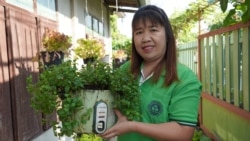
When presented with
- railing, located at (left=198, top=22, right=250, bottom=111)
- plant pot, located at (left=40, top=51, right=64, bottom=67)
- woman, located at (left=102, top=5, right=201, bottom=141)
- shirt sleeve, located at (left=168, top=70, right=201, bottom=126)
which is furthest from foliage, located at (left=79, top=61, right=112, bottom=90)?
railing, located at (left=198, top=22, right=250, bottom=111)

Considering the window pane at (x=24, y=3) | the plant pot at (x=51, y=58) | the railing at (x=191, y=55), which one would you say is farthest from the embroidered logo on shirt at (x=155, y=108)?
the railing at (x=191, y=55)

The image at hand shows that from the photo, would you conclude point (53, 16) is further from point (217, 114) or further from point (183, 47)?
point (183, 47)

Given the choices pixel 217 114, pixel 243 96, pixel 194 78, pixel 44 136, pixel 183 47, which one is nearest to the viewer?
pixel 194 78

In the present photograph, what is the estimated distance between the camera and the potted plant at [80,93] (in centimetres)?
100

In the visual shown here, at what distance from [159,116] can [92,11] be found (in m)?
6.19

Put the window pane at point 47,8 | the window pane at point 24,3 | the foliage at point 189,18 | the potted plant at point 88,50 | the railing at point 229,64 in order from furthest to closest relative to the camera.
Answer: the foliage at point 189,18
the potted plant at point 88,50
the window pane at point 47,8
the window pane at point 24,3
the railing at point 229,64

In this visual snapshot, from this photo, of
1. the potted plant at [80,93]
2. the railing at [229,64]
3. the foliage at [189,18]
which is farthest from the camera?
the foliage at [189,18]

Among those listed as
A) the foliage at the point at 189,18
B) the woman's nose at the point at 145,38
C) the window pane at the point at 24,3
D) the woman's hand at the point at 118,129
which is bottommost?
the woman's hand at the point at 118,129

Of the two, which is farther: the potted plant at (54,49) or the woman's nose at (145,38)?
the potted plant at (54,49)

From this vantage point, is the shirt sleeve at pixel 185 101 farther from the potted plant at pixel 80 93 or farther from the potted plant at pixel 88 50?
the potted plant at pixel 88 50

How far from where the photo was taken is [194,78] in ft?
3.66

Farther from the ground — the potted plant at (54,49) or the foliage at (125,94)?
the potted plant at (54,49)

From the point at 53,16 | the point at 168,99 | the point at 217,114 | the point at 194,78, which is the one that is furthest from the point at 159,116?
the point at 53,16

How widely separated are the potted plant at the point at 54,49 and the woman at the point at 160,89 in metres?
1.51
